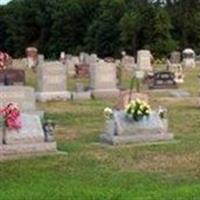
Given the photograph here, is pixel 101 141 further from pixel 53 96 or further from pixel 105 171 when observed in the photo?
pixel 53 96

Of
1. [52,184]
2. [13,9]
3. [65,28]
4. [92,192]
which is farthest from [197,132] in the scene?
[13,9]

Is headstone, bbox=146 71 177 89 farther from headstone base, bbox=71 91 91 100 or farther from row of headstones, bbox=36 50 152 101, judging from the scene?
headstone base, bbox=71 91 91 100

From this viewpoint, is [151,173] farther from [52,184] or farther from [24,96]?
[24,96]

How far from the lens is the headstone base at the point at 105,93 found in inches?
905

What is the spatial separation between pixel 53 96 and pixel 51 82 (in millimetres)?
424

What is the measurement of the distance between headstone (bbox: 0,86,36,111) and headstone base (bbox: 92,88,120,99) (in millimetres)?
5455

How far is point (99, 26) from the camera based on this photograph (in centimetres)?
6475

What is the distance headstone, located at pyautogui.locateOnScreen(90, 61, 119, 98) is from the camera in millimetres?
23250

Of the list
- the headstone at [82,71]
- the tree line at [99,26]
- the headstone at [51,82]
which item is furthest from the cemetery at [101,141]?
the tree line at [99,26]

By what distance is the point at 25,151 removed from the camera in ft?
39.8

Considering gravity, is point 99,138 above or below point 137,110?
below

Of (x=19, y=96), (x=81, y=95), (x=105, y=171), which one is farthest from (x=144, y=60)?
(x=105, y=171)

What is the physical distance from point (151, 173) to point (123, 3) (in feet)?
172

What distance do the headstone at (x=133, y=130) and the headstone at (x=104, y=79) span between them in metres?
9.50
